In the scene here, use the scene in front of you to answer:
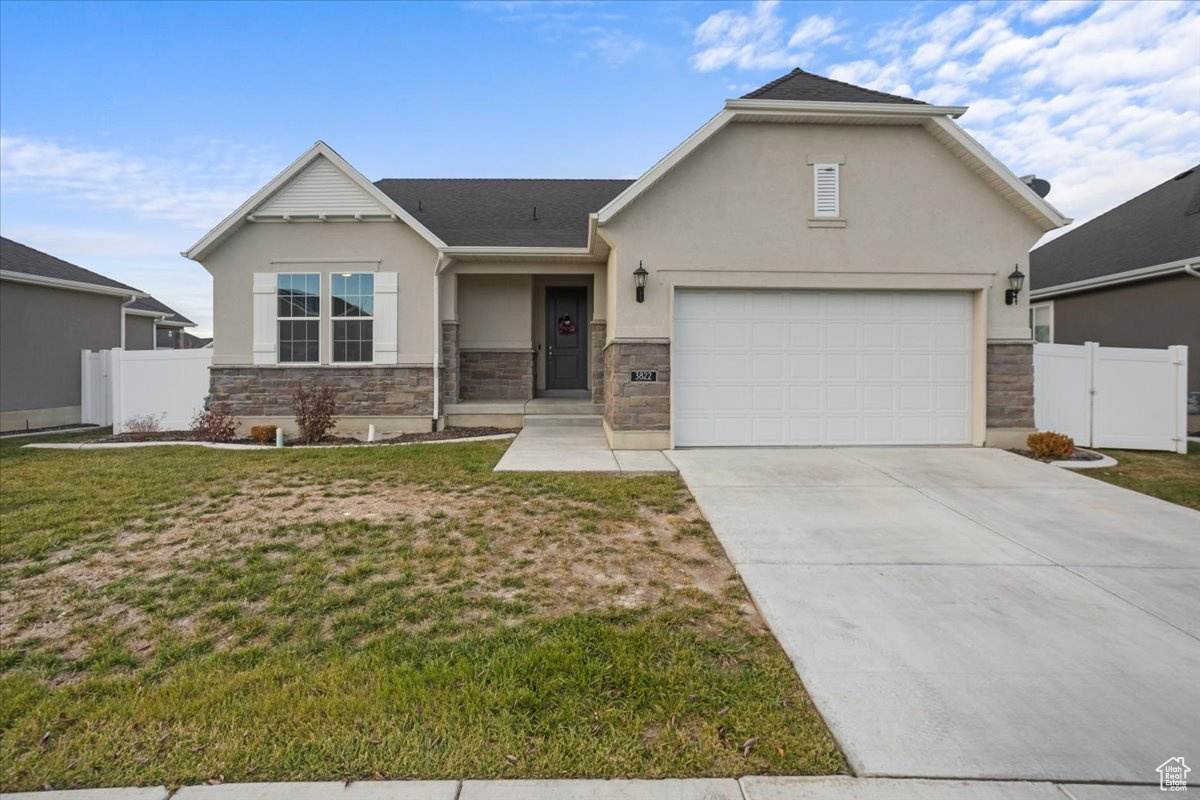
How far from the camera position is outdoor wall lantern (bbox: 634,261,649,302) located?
889 centimetres

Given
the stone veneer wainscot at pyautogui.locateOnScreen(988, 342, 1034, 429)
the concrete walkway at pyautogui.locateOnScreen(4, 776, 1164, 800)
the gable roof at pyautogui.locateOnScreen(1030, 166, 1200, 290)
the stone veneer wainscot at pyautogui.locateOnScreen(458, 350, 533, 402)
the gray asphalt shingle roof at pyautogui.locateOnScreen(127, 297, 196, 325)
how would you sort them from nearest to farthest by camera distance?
the concrete walkway at pyautogui.locateOnScreen(4, 776, 1164, 800) < the stone veneer wainscot at pyautogui.locateOnScreen(988, 342, 1034, 429) < the gable roof at pyautogui.locateOnScreen(1030, 166, 1200, 290) < the stone veneer wainscot at pyautogui.locateOnScreen(458, 350, 533, 402) < the gray asphalt shingle roof at pyautogui.locateOnScreen(127, 297, 196, 325)

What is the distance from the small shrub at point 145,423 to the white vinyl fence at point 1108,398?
55.9 feet

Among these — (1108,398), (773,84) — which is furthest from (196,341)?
(1108,398)

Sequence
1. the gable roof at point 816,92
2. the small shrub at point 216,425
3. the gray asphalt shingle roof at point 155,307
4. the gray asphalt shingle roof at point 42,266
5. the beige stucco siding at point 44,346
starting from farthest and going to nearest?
the gray asphalt shingle roof at point 155,307 < the gray asphalt shingle roof at point 42,266 < the beige stucco siding at point 44,346 < the small shrub at point 216,425 < the gable roof at point 816,92

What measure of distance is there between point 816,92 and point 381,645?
9.68 meters

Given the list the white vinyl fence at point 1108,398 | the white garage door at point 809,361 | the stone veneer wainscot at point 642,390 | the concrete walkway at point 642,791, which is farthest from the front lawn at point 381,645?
the white vinyl fence at point 1108,398

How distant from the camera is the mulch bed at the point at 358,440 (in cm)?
1060

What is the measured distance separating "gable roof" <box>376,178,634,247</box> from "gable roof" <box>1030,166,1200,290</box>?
1208 cm

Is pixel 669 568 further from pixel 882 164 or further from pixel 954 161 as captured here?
pixel 954 161

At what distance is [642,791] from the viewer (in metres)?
2.24

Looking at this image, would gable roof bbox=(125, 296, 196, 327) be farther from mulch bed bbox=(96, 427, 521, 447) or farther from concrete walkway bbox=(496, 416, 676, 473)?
concrete walkway bbox=(496, 416, 676, 473)

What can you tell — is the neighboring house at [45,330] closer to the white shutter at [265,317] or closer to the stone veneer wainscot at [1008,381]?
the white shutter at [265,317]

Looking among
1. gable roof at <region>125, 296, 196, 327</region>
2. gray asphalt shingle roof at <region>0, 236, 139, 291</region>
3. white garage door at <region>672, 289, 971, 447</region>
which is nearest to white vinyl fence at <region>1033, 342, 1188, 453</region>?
white garage door at <region>672, 289, 971, 447</region>

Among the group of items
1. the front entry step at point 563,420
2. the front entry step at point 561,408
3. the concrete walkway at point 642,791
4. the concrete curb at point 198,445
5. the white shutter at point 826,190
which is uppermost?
the white shutter at point 826,190
